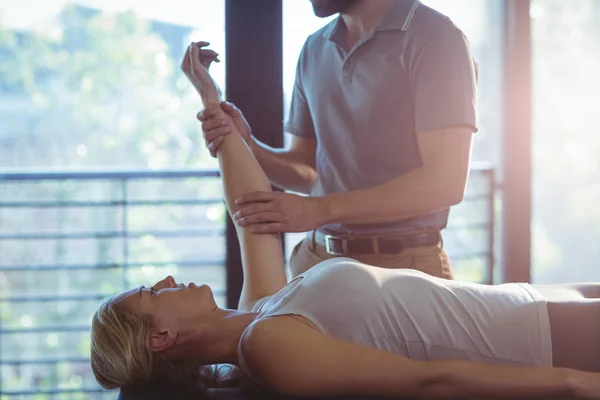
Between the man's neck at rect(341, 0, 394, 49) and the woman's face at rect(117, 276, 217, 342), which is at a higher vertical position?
the man's neck at rect(341, 0, 394, 49)

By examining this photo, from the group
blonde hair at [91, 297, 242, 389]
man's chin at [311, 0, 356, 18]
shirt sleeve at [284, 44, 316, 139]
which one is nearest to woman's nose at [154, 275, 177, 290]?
blonde hair at [91, 297, 242, 389]

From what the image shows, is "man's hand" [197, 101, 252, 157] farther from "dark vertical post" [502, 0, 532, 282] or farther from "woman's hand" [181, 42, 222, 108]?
"dark vertical post" [502, 0, 532, 282]

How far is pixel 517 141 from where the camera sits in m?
3.07

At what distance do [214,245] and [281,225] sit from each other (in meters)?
1.40

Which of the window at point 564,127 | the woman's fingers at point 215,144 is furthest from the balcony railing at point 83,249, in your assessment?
the woman's fingers at point 215,144

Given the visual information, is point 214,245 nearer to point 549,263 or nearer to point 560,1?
point 549,263

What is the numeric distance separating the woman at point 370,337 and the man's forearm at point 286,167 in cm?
52

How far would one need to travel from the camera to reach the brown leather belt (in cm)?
207

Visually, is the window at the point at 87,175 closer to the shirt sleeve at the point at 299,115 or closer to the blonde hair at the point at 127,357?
the shirt sleeve at the point at 299,115

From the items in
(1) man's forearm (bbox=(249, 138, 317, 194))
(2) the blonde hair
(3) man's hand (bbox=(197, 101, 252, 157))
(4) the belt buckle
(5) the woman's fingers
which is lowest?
(2) the blonde hair

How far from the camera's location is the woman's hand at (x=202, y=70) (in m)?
2.19

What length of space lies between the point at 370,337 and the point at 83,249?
79.5 inches

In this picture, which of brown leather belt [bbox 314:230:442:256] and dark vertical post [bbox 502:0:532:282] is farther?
dark vertical post [bbox 502:0:532:282]

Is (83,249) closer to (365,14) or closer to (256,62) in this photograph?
(256,62)
